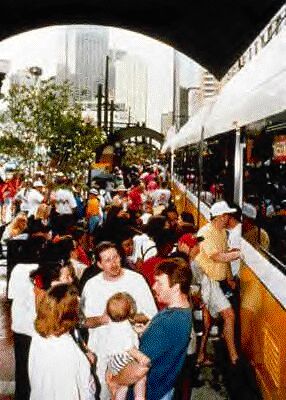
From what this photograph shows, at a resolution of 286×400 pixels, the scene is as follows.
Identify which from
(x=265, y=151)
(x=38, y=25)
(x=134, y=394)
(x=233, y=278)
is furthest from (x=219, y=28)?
(x=134, y=394)

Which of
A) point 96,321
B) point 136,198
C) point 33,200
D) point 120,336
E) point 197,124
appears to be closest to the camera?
point 120,336

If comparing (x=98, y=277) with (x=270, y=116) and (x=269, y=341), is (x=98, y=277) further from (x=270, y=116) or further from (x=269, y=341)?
(x=270, y=116)

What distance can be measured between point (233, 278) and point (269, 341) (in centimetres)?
258

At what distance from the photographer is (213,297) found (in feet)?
24.6

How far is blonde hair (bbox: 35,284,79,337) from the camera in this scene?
416cm

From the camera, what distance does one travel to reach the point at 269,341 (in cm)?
559

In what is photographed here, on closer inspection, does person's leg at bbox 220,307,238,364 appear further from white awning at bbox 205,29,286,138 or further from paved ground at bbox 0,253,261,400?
white awning at bbox 205,29,286,138

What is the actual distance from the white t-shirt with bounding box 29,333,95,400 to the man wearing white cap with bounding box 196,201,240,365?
343cm

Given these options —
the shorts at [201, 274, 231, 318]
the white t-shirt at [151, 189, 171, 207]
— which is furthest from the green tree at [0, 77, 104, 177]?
the shorts at [201, 274, 231, 318]

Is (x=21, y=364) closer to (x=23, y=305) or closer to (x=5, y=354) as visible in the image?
(x=23, y=305)

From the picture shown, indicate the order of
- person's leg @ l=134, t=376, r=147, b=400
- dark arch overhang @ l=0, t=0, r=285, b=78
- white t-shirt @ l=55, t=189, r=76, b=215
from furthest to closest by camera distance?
1. dark arch overhang @ l=0, t=0, r=285, b=78
2. white t-shirt @ l=55, t=189, r=76, b=215
3. person's leg @ l=134, t=376, r=147, b=400

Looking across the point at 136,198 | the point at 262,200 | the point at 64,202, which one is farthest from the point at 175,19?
the point at 262,200

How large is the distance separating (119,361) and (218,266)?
10.7ft

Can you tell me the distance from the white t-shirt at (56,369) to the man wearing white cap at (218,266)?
3428 millimetres
